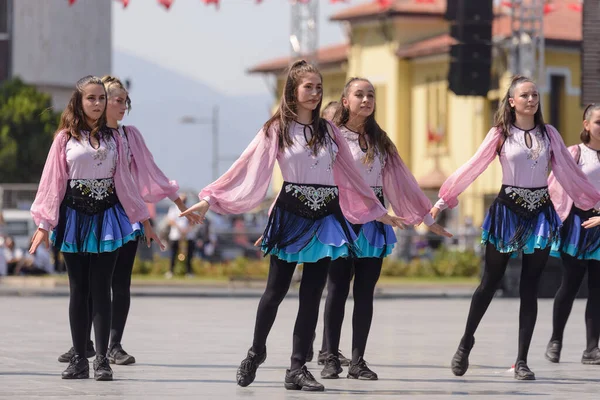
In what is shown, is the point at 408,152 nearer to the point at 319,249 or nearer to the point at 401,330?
the point at 401,330

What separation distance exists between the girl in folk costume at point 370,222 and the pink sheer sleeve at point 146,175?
1.33 m

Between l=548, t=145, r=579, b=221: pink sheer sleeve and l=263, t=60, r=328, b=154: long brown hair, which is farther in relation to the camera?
l=548, t=145, r=579, b=221: pink sheer sleeve

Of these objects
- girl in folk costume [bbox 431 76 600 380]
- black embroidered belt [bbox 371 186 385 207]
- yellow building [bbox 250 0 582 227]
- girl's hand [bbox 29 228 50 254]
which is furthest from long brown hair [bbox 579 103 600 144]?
yellow building [bbox 250 0 582 227]

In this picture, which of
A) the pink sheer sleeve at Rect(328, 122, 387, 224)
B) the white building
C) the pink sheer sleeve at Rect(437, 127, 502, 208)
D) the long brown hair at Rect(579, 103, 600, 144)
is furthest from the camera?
the white building

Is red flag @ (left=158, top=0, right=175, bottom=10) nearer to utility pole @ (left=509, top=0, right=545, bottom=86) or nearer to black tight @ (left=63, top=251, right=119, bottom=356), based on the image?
utility pole @ (left=509, top=0, right=545, bottom=86)

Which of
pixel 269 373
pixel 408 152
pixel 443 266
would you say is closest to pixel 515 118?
pixel 269 373

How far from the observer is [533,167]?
10594 mm

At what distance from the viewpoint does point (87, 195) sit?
1044cm

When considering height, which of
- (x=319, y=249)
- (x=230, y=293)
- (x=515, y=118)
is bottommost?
(x=230, y=293)

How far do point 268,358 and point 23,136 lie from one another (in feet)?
163

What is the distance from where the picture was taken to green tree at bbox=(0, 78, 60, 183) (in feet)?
194

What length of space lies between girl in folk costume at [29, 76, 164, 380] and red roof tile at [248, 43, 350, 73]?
54.9m

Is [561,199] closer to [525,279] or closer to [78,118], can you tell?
[525,279]

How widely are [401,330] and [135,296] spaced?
31.4 feet
